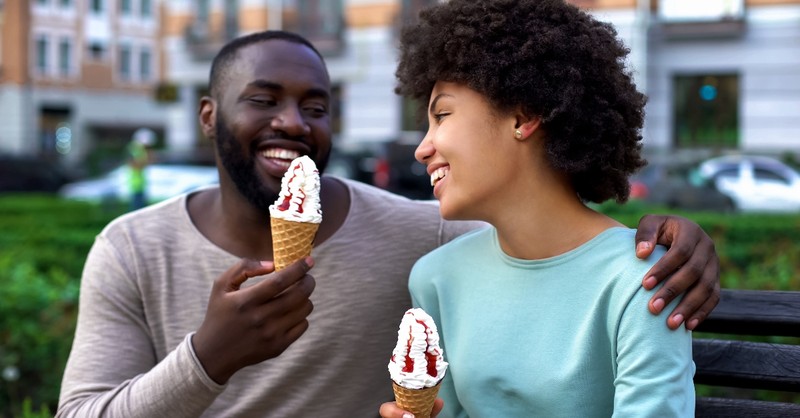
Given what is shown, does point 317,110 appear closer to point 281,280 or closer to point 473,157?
point 473,157

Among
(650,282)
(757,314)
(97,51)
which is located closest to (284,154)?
(650,282)

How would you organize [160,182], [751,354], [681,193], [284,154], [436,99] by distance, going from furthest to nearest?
[160,182] → [681,193] → [284,154] → [751,354] → [436,99]

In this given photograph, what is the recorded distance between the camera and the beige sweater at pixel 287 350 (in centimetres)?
279

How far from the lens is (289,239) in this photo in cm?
224

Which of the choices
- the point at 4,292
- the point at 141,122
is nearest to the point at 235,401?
the point at 4,292

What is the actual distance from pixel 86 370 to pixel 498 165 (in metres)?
1.26

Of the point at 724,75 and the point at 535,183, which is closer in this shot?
the point at 535,183

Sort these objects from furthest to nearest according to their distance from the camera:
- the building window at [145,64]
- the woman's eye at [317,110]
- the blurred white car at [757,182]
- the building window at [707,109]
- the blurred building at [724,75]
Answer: the building window at [145,64] → the building window at [707,109] → the blurred building at [724,75] → the blurred white car at [757,182] → the woman's eye at [317,110]

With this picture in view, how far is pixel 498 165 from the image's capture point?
2.38 metres

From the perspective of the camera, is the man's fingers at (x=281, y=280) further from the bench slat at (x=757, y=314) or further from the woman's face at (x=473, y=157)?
the bench slat at (x=757, y=314)

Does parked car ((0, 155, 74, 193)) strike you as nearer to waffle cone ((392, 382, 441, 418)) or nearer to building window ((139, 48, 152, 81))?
building window ((139, 48, 152, 81))

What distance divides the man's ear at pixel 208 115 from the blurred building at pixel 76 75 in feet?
115

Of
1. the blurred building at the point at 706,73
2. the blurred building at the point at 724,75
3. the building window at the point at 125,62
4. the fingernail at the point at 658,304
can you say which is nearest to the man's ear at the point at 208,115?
the fingernail at the point at 658,304

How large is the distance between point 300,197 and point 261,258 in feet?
2.55
